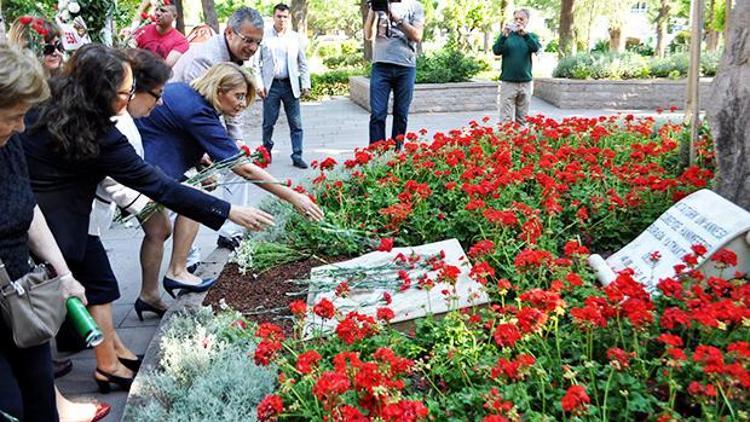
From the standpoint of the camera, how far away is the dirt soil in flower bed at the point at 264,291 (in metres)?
3.43

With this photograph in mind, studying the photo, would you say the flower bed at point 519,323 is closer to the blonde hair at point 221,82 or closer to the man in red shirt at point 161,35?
the blonde hair at point 221,82

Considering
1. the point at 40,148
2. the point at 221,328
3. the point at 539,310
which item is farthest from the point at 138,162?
the point at 539,310

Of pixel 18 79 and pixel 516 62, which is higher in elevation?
pixel 18 79

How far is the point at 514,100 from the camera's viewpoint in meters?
9.38

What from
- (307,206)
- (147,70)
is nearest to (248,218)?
(307,206)

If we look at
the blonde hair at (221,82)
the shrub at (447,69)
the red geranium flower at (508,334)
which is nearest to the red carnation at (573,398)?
the red geranium flower at (508,334)

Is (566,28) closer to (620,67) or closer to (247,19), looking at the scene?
(620,67)

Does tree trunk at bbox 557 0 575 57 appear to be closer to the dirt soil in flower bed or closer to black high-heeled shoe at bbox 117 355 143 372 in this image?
the dirt soil in flower bed

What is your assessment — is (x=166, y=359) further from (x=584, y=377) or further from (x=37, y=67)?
(x=584, y=377)

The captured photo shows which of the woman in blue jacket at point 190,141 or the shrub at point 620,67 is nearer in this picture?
the woman in blue jacket at point 190,141

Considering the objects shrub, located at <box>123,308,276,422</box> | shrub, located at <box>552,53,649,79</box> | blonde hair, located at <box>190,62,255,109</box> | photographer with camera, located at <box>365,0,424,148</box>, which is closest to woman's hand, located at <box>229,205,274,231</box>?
shrub, located at <box>123,308,276,422</box>

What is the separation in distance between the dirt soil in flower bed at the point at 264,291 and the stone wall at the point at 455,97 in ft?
33.6

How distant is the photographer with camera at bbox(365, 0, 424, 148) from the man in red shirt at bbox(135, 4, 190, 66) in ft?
6.75

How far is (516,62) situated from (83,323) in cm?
758
